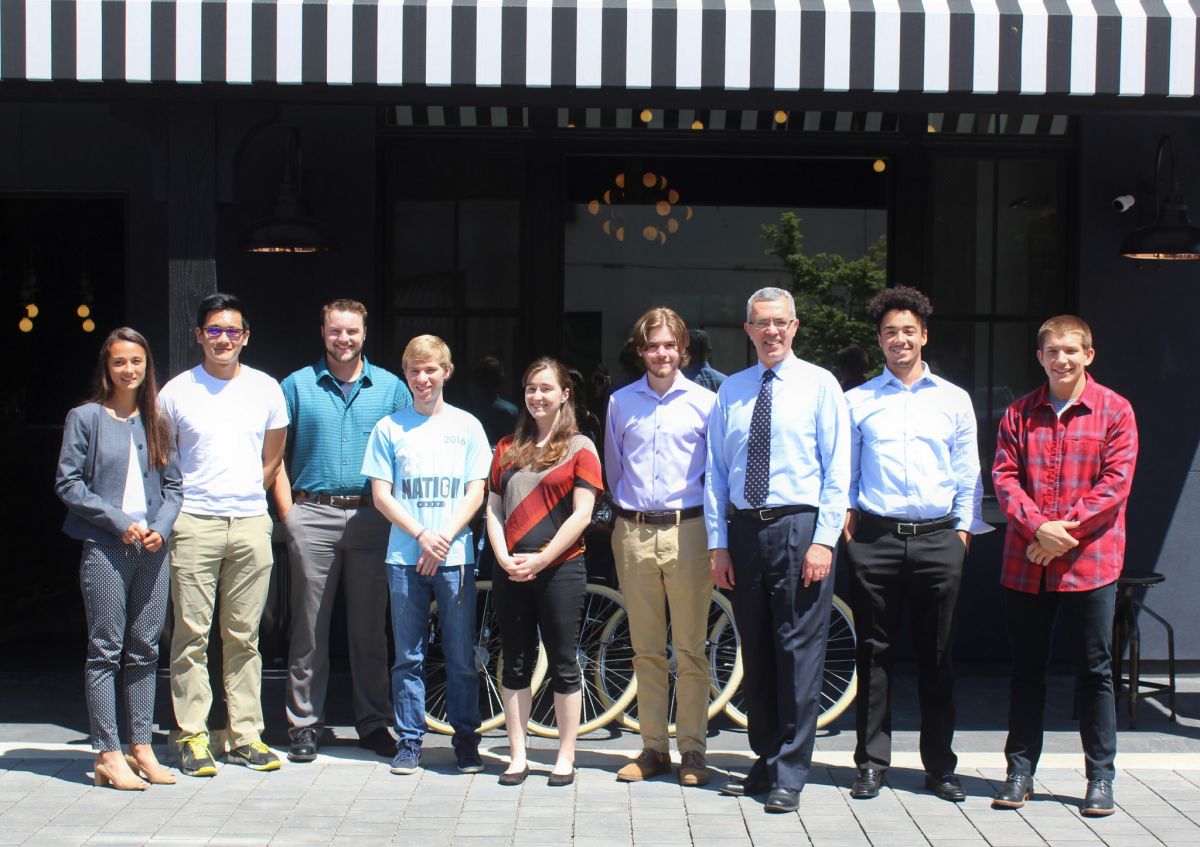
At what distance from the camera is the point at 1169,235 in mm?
6852

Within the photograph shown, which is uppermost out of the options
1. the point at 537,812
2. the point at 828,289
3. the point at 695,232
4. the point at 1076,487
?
the point at 695,232

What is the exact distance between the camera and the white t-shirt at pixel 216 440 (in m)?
5.49

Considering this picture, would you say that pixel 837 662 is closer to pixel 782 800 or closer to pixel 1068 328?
pixel 782 800

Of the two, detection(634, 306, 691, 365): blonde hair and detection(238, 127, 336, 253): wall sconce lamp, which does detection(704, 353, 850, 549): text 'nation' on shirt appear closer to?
detection(634, 306, 691, 365): blonde hair

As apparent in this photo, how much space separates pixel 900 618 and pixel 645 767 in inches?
47.4

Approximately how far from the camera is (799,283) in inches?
300

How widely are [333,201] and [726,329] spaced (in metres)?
2.30

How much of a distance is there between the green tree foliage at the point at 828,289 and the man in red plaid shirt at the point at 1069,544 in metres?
2.41

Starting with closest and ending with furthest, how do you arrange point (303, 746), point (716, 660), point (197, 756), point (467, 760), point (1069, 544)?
point (1069, 544) → point (197, 756) → point (467, 760) → point (303, 746) → point (716, 660)

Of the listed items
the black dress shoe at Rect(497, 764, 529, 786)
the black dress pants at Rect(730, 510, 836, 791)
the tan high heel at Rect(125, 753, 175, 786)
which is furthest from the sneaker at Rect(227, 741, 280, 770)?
the black dress pants at Rect(730, 510, 836, 791)

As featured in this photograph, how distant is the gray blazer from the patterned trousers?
0.35 ft

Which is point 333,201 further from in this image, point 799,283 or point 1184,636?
point 1184,636

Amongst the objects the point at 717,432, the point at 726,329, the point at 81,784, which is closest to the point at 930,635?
the point at 717,432

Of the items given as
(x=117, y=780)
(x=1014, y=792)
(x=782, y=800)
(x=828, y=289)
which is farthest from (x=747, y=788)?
(x=828, y=289)
